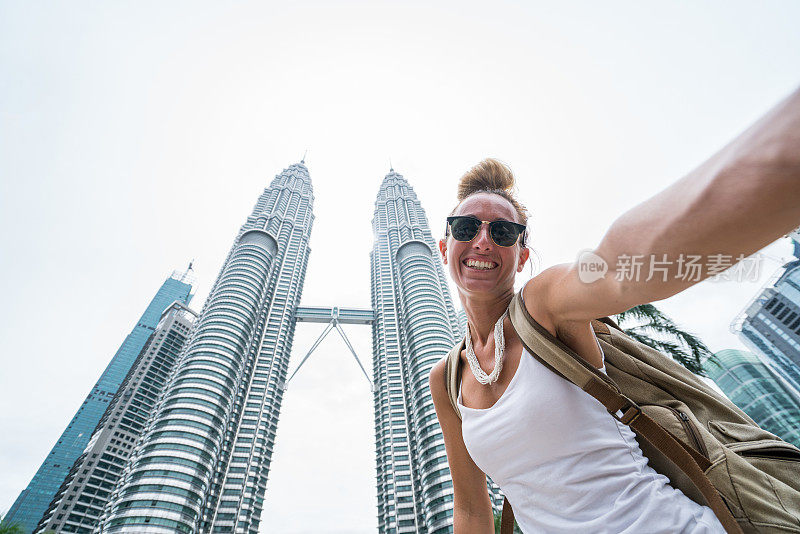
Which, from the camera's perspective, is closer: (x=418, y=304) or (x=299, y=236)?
(x=418, y=304)

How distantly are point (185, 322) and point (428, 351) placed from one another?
2762 inches

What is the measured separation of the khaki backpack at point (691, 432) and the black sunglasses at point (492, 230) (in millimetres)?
519

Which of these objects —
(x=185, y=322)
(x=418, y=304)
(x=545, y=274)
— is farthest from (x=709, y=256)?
(x=185, y=322)

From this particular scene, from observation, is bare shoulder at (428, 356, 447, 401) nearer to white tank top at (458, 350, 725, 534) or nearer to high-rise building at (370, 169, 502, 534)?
white tank top at (458, 350, 725, 534)

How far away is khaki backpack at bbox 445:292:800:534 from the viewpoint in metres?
1.08

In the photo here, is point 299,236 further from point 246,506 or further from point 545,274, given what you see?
point 545,274

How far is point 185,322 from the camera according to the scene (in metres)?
97.7

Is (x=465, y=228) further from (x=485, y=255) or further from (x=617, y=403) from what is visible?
(x=617, y=403)

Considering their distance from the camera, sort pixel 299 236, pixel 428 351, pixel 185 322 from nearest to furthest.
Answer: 1. pixel 428 351
2. pixel 185 322
3. pixel 299 236

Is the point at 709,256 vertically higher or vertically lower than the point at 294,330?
lower

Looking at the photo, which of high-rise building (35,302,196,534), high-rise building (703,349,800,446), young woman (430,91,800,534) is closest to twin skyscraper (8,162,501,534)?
high-rise building (35,302,196,534)

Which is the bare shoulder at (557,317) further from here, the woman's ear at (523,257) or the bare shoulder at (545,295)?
the woman's ear at (523,257)

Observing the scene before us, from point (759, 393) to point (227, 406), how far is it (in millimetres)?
97961

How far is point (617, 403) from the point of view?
4.09ft
